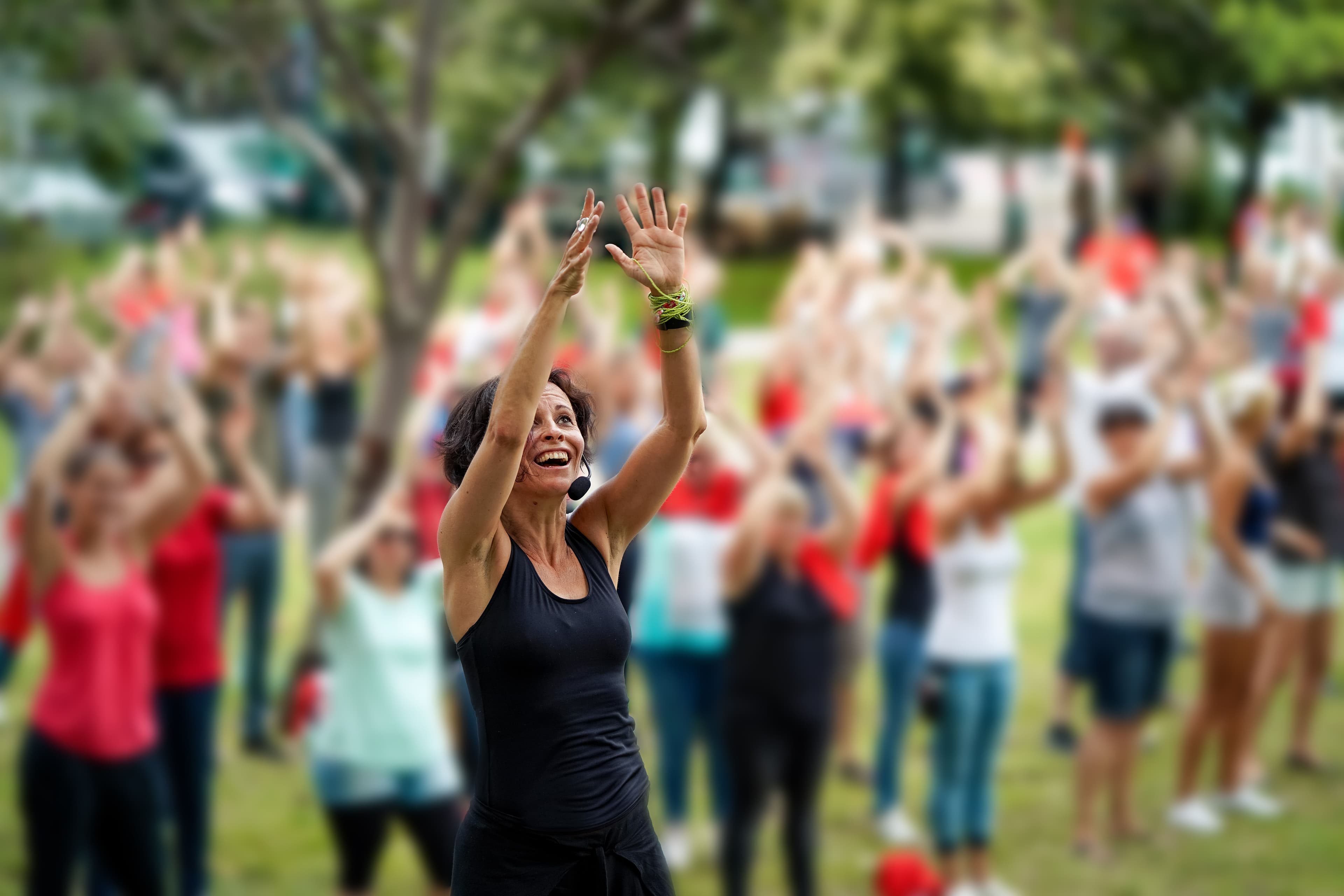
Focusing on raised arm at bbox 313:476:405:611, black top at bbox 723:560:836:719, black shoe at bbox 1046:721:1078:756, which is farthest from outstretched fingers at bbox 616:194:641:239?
black shoe at bbox 1046:721:1078:756

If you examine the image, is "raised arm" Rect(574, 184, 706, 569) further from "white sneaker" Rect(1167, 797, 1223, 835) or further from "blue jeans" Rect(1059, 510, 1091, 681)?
"white sneaker" Rect(1167, 797, 1223, 835)

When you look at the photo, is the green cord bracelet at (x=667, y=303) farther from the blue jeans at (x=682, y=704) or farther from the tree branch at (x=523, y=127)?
the tree branch at (x=523, y=127)

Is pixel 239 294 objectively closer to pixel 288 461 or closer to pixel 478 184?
pixel 288 461

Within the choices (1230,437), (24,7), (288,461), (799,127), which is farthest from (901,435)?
(799,127)

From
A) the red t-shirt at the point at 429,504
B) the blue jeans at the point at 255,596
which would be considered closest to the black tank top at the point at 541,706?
the red t-shirt at the point at 429,504

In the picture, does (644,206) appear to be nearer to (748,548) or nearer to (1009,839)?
(748,548)

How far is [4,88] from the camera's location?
398 inches

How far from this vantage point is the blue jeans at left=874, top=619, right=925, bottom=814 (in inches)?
261

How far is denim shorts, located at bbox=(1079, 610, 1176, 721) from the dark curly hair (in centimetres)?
431

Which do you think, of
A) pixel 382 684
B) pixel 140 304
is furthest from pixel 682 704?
pixel 140 304

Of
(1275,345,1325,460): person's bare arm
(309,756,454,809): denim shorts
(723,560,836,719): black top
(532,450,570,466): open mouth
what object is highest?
(1275,345,1325,460): person's bare arm

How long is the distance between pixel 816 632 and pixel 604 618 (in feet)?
9.86

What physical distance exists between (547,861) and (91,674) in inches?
111

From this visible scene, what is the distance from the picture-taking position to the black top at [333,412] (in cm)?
844
